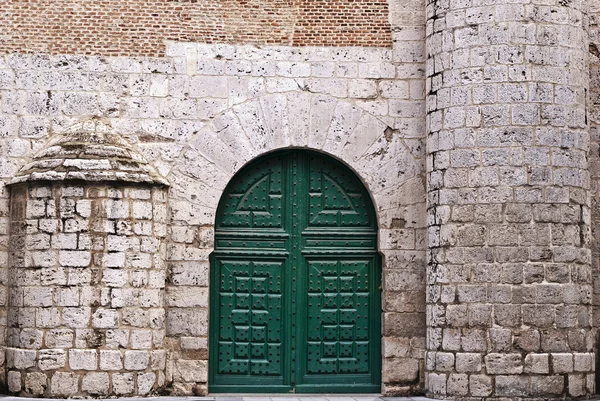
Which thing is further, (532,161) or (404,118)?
(404,118)

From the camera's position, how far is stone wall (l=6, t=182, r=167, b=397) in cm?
902

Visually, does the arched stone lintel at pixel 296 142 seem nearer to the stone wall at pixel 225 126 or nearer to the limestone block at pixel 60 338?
the stone wall at pixel 225 126

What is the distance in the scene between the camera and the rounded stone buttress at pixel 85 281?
355 inches

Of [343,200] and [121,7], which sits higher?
[121,7]

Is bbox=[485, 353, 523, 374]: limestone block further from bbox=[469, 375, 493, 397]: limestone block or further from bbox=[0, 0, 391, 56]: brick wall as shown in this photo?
bbox=[0, 0, 391, 56]: brick wall

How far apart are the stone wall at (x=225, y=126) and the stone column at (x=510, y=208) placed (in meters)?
0.43

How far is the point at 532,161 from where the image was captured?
30.4 feet

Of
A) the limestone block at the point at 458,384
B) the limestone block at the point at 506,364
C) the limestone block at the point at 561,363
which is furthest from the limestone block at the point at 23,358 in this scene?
the limestone block at the point at 561,363

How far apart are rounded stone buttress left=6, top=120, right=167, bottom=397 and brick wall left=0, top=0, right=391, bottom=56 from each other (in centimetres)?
126

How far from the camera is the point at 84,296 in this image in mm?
9070

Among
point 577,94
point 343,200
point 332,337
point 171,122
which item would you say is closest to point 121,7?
point 171,122

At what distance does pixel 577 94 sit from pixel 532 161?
0.89 m

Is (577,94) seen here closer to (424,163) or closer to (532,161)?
(532,161)

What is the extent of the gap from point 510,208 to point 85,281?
4206 millimetres
